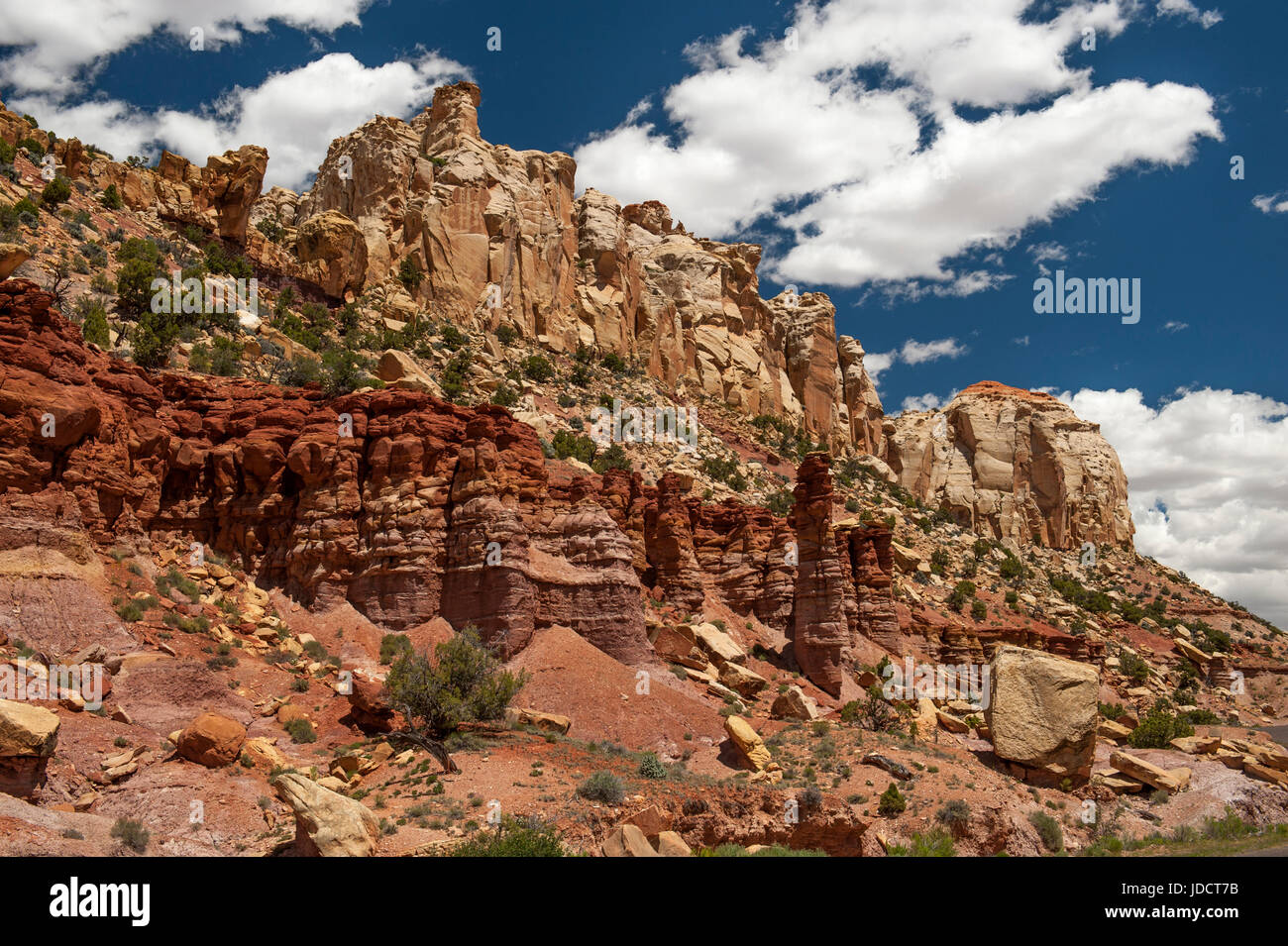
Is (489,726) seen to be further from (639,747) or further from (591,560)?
(591,560)

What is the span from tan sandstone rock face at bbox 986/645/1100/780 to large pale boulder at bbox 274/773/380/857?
2052 centimetres

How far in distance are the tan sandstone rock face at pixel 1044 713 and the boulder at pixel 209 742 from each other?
2225 centimetres

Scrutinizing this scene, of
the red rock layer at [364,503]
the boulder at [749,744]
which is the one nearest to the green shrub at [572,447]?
the red rock layer at [364,503]

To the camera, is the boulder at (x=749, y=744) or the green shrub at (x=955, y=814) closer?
the green shrub at (x=955, y=814)

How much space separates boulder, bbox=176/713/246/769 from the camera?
1639cm

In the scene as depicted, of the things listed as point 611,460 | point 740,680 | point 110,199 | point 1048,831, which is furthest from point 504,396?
point 1048,831

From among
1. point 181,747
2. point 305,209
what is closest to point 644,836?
point 181,747

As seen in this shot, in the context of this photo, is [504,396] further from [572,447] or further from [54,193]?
[54,193]

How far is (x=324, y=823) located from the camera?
12.9 metres

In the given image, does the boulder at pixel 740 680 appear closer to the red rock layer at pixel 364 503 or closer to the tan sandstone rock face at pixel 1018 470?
the red rock layer at pixel 364 503

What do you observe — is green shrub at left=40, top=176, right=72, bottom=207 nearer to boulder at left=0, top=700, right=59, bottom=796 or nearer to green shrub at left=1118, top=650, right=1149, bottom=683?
boulder at left=0, top=700, right=59, bottom=796

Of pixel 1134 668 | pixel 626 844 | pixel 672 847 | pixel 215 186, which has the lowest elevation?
pixel 1134 668

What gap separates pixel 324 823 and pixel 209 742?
16.9ft

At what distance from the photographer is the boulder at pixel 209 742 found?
16391 mm
